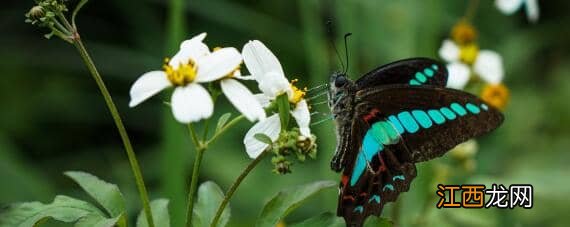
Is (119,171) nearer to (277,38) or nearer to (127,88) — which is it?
(127,88)

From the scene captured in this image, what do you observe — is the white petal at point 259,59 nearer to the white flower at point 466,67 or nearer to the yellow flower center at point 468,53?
the white flower at point 466,67

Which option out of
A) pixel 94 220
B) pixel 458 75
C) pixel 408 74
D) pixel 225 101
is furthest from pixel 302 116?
pixel 225 101

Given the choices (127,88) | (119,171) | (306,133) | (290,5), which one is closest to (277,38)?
(290,5)

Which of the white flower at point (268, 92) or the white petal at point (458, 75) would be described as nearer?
the white flower at point (268, 92)

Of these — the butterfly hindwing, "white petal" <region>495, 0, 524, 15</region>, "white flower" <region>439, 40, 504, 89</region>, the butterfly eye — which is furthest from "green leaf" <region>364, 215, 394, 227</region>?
"white petal" <region>495, 0, 524, 15</region>

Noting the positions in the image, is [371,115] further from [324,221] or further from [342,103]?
[324,221]

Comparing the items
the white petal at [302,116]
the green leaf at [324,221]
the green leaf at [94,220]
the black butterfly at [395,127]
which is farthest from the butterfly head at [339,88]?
the green leaf at [94,220]
